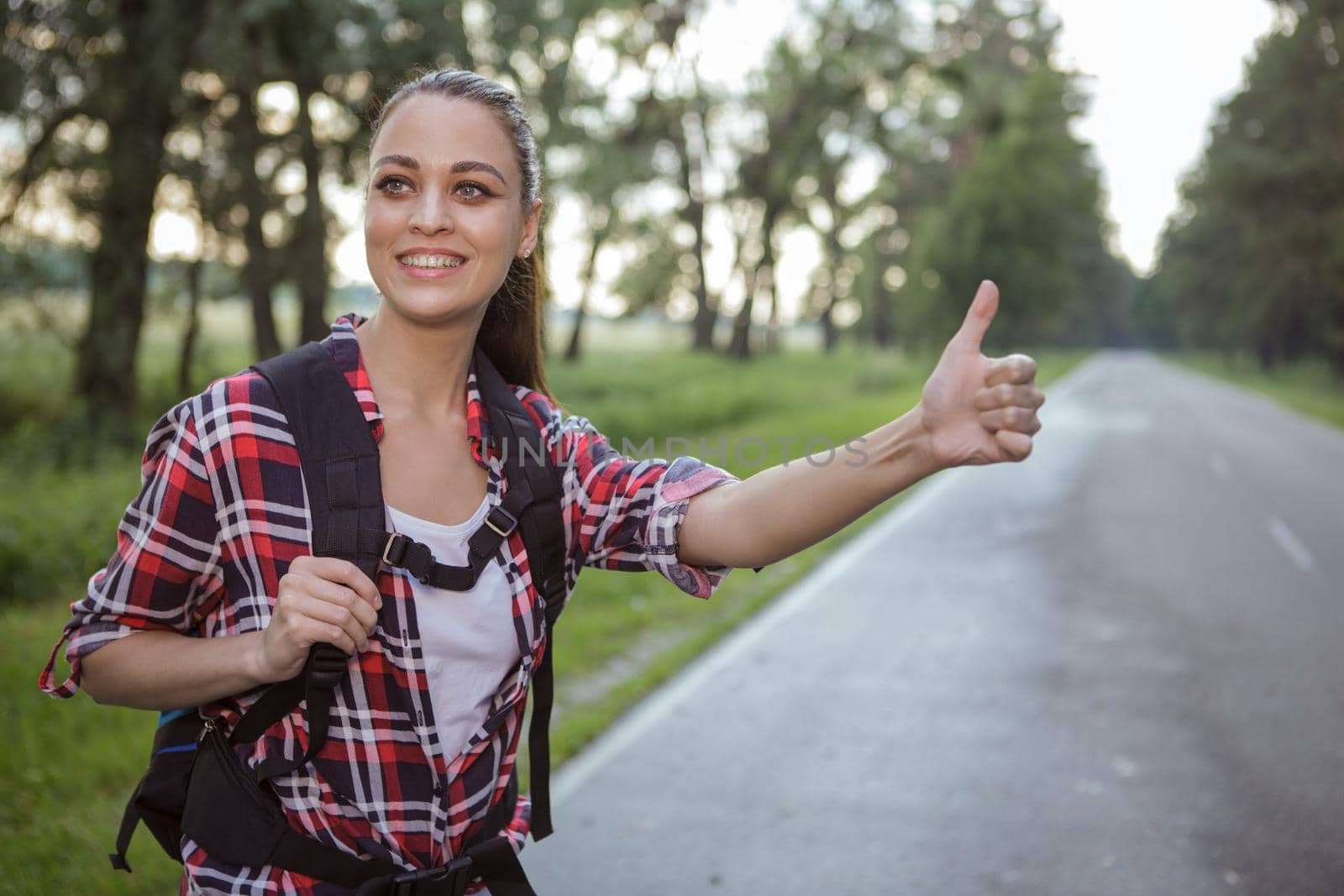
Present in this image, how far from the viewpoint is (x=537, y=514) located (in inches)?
73.9

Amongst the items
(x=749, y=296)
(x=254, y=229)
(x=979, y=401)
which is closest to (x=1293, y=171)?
(x=749, y=296)

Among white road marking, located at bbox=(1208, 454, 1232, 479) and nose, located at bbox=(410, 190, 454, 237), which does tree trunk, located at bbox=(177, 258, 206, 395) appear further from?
nose, located at bbox=(410, 190, 454, 237)

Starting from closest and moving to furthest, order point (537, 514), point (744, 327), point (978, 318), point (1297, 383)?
1. point (978, 318)
2. point (537, 514)
3. point (744, 327)
4. point (1297, 383)

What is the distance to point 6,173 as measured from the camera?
41.5 feet

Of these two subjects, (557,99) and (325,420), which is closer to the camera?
(325,420)

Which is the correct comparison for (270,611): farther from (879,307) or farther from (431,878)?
(879,307)

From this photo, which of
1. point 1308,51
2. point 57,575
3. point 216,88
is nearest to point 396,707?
point 57,575

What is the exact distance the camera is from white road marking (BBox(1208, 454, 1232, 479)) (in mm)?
16344

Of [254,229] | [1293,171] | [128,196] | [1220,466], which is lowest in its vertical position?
[1220,466]

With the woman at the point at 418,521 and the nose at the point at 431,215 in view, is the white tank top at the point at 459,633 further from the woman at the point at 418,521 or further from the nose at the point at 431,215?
the nose at the point at 431,215

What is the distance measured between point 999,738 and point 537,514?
4.36m

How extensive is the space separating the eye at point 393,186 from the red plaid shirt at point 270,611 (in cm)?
24

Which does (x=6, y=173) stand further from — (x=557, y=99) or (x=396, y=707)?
(x=396, y=707)

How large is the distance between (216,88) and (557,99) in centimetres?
439
